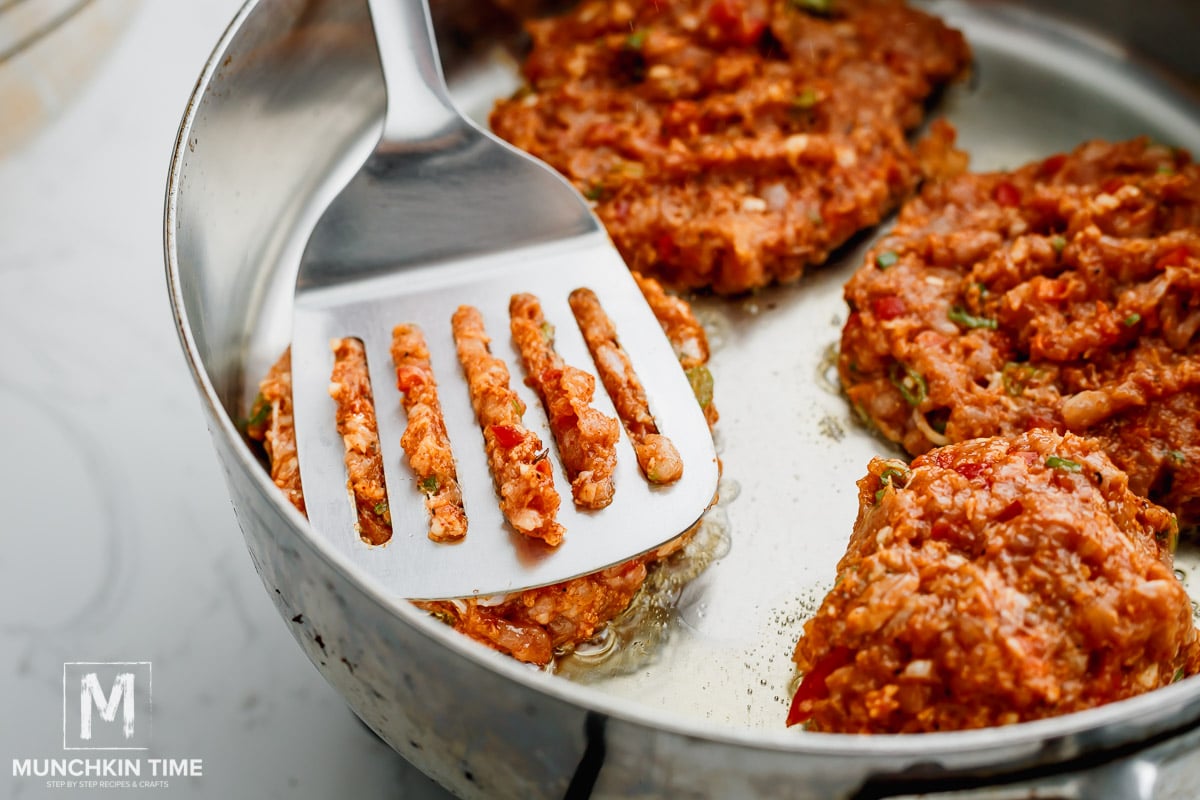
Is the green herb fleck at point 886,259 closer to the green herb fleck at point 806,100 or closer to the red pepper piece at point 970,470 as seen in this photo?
the green herb fleck at point 806,100

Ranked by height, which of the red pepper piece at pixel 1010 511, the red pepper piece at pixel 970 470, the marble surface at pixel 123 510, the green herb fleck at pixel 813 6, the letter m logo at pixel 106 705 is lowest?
the letter m logo at pixel 106 705

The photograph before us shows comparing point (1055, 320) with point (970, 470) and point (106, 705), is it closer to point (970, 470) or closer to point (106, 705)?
point (970, 470)

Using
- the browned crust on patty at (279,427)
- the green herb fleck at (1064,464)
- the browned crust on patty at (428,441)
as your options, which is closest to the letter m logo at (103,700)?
the browned crust on patty at (279,427)

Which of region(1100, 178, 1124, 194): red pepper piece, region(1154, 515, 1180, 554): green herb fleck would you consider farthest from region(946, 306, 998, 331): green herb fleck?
region(1154, 515, 1180, 554): green herb fleck

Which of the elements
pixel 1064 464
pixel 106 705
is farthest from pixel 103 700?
pixel 1064 464

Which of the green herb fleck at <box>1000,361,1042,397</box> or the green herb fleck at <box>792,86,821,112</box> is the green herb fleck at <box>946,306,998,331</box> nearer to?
the green herb fleck at <box>1000,361,1042,397</box>

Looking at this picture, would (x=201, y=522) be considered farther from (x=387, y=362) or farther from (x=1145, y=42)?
(x=1145, y=42)

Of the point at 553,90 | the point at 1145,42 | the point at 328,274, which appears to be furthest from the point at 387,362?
the point at 1145,42
